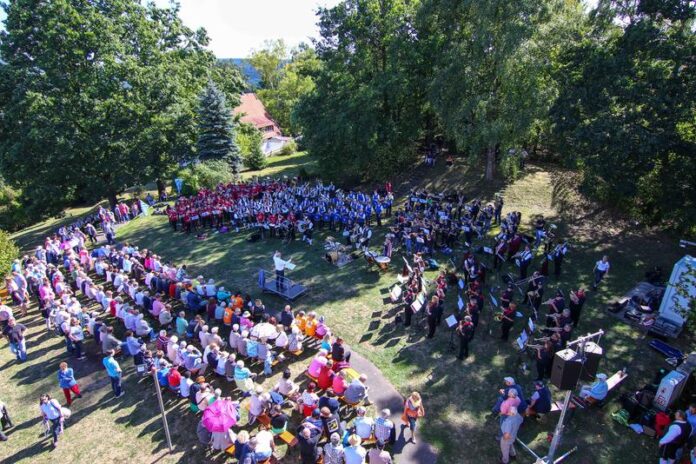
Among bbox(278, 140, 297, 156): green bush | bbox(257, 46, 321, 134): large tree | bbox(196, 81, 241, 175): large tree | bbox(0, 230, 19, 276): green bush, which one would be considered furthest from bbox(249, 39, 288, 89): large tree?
bbox(0, 230, 19, 276): green bush

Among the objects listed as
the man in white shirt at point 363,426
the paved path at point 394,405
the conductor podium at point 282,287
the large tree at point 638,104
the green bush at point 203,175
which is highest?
the large tree at point 638,104

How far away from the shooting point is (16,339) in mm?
14492

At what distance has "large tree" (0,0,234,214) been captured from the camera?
26188 mm

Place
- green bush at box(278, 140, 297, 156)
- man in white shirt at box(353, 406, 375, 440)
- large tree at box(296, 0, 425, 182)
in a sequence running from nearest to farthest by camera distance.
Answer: man in white shirt at box(353, 406, 375, 440) → large tree at box(296, 0, 425, 182) → green bush at box(278, 140, 297, 156)

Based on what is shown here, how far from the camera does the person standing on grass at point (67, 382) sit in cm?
1194

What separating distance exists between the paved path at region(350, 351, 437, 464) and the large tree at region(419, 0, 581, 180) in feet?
49.1

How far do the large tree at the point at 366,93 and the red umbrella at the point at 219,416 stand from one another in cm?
2077

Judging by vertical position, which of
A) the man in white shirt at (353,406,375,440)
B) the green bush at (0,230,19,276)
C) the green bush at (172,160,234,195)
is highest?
the green bush at (172,160,234,195)

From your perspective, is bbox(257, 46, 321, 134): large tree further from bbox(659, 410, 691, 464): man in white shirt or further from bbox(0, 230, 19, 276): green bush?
bbox(659, 410, 691, 464): man in white shirt

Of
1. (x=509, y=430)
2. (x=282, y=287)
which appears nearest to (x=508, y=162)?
(x=282, y=287)

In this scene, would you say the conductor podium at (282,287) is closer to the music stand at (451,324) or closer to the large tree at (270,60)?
the music stand at (451,324)

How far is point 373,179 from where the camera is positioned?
31391mm

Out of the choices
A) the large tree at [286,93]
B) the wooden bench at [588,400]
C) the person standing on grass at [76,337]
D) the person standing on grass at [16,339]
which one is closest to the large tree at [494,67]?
the wooden bench at [588,400]

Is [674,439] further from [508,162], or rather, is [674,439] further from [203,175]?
[203,175]
